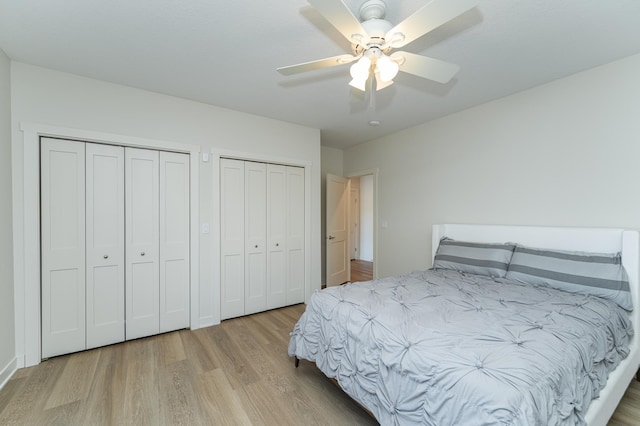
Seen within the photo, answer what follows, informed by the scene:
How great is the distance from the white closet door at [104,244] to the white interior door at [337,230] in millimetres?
2710

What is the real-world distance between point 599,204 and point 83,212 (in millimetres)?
4559

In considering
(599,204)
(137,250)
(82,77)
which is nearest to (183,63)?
(82,77)

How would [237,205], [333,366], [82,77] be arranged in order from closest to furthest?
[333,366] < [82,77] < [237,205]

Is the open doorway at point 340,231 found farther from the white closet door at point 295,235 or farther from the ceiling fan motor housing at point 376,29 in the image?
the ceiling fan motor housing at point 376,29

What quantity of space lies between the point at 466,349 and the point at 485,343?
0.13 meters

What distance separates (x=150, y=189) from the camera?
2.74 meters

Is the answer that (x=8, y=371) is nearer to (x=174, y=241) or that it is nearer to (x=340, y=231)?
(x=174, y=241)

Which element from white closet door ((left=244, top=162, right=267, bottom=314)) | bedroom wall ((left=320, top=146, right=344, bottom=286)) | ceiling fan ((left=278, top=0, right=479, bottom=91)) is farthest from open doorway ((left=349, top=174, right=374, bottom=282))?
ceiling fan ((left=278, top=0, right=479, bottom=91))

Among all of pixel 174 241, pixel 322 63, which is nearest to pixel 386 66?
pixel 322 63

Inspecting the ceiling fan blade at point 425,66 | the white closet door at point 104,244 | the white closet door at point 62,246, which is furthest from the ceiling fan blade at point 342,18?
the white closet door at point 62,246

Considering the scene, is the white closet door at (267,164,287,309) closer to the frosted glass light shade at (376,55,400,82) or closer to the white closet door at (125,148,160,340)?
the white closet door at (125,148,160,340)

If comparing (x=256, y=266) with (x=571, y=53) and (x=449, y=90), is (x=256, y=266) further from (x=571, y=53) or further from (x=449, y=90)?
(x=571, y=53)

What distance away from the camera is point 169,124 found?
279 centimetres

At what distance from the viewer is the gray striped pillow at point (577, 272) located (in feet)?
6.23
